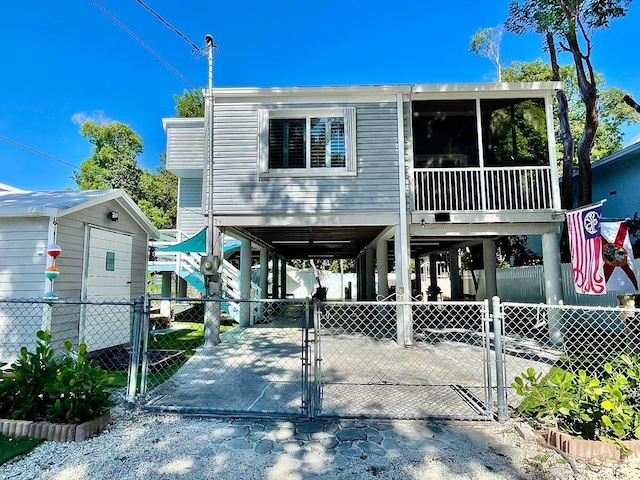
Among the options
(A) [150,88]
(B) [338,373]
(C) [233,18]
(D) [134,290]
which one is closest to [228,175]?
(D) [134,290]

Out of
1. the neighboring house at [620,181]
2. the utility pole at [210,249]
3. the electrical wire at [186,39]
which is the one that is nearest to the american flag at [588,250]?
the neighboring house at [620,181]

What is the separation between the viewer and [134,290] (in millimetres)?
8305

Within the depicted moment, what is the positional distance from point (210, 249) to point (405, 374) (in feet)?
15.9

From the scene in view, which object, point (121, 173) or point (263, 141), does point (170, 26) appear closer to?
point (263, 141)

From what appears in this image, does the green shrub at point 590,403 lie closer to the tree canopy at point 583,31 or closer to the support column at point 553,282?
the support column at point 553,282

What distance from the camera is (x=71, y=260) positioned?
6.38 m

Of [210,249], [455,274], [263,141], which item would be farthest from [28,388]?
[455,274]

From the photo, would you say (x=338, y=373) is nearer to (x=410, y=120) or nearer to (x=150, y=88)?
(x=410, y=120)

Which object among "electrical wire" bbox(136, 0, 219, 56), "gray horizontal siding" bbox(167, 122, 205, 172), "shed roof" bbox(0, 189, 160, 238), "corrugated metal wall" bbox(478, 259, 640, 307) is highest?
"electrical wire" bbox(136, 0, 219, 56)

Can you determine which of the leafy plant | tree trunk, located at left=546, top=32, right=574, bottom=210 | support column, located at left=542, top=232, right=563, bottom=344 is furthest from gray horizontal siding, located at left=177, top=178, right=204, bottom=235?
tree trunk, located at left=546, top=32, right=574, bottom=210

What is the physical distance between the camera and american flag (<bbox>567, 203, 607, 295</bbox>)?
5840mm

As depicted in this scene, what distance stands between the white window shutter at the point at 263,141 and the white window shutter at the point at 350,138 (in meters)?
1.77

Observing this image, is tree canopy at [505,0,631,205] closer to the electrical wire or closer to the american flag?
the american flag

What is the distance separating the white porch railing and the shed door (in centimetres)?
649
